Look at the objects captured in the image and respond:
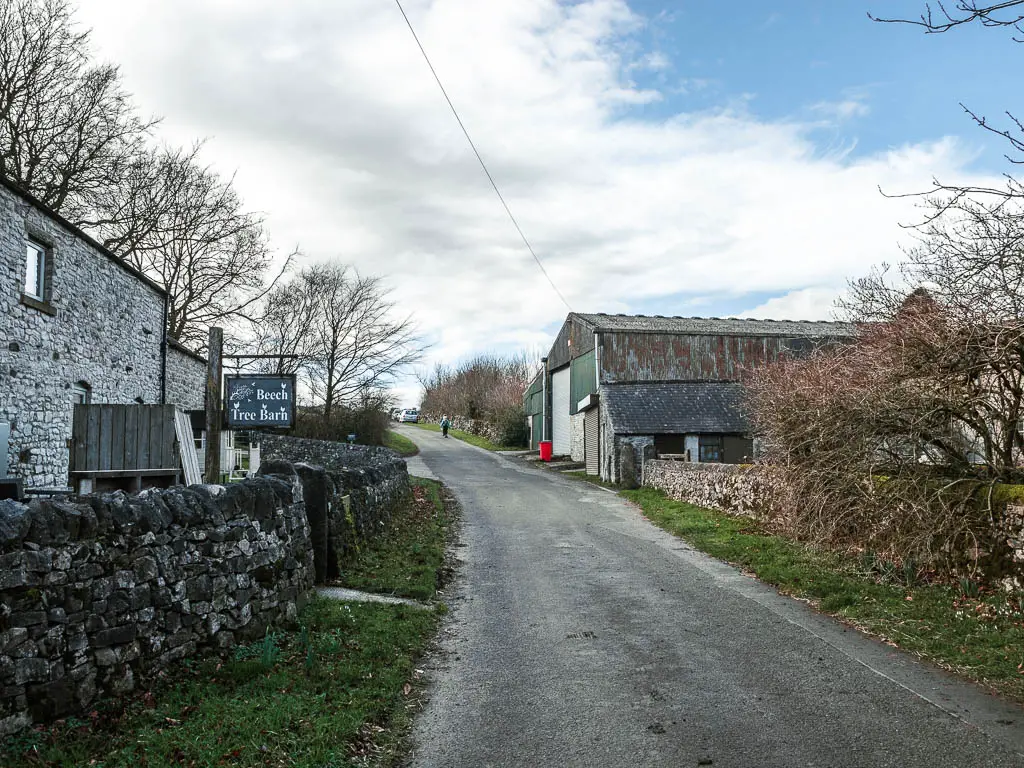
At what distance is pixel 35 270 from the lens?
43.2 feet

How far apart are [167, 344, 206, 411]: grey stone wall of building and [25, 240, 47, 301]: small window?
7.10 meters

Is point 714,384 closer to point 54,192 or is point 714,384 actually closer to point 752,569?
point 752,569

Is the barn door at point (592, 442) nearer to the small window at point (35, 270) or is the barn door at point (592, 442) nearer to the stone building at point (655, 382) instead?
the stone building at point (655, 382)

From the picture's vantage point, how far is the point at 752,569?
34.8ft

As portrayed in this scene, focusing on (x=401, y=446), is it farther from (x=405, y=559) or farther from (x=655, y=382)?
(x=405, y=559)

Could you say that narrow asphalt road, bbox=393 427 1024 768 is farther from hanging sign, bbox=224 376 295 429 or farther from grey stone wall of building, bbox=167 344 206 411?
grey stone wall of building, bbox=167 344 206 411

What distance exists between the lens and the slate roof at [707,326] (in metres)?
32.2

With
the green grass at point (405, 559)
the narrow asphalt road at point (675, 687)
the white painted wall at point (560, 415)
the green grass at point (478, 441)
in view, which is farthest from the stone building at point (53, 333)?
the green grass at point (478, 441)

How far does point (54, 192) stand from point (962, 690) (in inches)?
935

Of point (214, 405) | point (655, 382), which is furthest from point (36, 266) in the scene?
point (655, 382)

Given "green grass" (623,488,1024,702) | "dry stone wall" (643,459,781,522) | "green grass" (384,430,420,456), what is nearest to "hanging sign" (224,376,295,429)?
"green grass" (623,488,1024,702)

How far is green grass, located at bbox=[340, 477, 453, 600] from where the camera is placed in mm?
9055

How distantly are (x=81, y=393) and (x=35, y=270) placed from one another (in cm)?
270

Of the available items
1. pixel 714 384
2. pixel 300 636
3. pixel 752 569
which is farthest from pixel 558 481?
pixel 300 636
